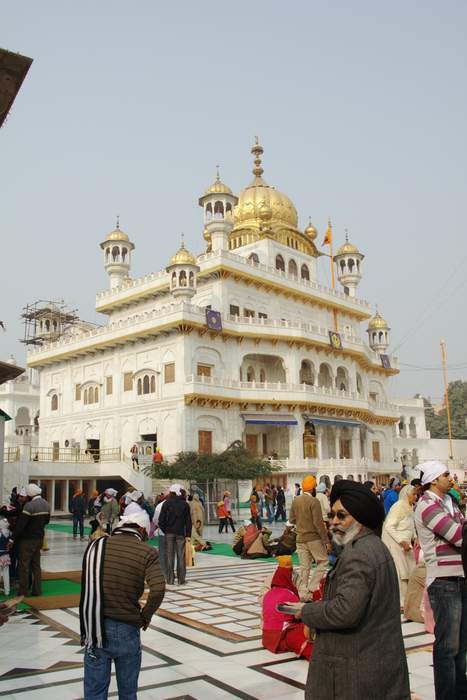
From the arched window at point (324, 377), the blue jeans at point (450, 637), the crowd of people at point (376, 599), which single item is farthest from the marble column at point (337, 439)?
the blue jeans at point (450, 637)

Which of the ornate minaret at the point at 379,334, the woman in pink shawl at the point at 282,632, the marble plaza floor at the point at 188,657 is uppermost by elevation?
the ornate minaret at the point at 379,334

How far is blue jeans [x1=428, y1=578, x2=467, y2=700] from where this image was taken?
399 centimetres

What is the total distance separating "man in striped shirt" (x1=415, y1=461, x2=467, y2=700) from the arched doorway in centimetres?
2859

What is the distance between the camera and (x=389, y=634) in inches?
106

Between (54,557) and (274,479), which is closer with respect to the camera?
(54,557)

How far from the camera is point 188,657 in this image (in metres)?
Result: 5.93

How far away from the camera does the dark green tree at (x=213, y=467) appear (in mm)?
27469

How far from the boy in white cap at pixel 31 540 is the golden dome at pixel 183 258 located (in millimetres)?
23198

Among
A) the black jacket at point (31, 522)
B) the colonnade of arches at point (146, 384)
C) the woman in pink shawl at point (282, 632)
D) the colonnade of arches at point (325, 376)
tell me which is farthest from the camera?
the colonnade of arches at point (325, 376)

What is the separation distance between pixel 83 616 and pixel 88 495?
2880 centimetres

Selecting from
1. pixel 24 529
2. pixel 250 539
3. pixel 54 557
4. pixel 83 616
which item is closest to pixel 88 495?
pixel 54 557

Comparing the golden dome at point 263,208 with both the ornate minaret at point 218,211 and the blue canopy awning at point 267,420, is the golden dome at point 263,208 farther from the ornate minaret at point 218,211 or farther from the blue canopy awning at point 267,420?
the blue canopy awning at point 267,420

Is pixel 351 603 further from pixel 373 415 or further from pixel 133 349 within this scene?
pixel 373 415

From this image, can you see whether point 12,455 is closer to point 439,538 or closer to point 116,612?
point 116,612
